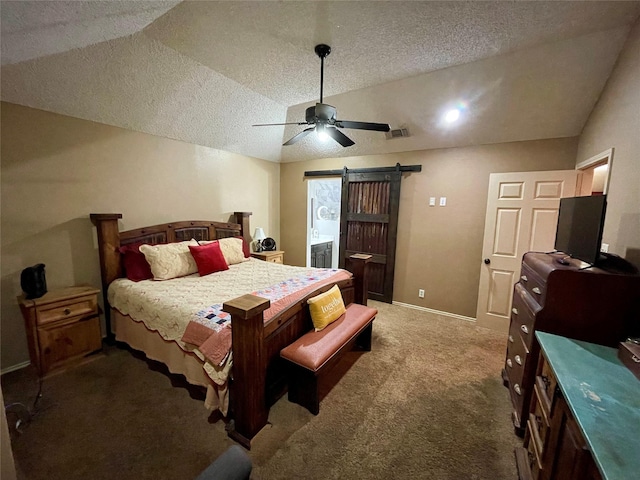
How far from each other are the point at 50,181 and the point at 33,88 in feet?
2.55

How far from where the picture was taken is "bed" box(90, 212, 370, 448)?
5.34ft

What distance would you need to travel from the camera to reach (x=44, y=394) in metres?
2.06

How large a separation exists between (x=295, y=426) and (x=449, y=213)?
3137mm

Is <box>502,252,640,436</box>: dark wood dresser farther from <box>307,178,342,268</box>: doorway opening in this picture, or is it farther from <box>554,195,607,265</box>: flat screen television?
<box>307,178,342,268</box>: doorway opening

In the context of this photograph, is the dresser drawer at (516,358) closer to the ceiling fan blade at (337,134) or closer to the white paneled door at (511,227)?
the white paneled door at (511,227)

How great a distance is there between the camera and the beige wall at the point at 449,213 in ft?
10.5

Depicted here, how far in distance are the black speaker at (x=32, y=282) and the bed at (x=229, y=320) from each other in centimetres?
51

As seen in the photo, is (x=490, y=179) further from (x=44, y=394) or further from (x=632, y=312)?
(x=44, y=394)

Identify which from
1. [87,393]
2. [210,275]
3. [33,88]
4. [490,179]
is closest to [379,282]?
[490,179]

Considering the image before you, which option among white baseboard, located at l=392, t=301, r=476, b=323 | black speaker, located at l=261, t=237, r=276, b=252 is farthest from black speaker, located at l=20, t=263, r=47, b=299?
white baseboard, located at l=392, t=301, r=476, b=323

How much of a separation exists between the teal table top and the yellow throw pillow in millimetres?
1409

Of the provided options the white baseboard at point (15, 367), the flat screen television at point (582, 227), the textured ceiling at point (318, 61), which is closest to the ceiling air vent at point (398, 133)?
the textured ceiling at point (318, 61)

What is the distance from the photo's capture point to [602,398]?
1015 mm

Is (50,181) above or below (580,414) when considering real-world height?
above
